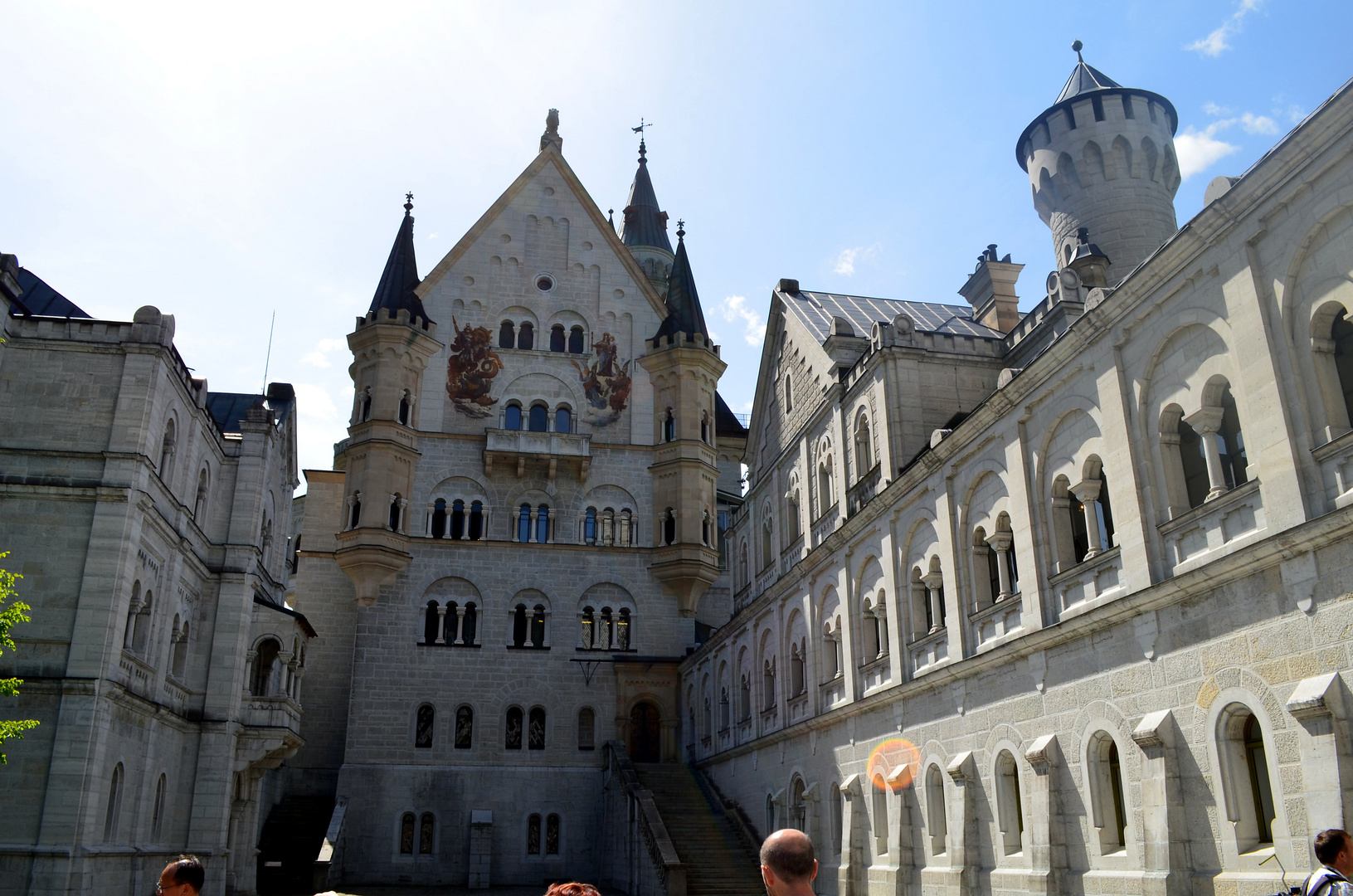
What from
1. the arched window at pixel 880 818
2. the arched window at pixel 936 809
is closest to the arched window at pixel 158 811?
the arched window at pixel 880 818

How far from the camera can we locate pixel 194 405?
30.4 meters

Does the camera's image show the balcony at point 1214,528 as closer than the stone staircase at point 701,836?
Yes

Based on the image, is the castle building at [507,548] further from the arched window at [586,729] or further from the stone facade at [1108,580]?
the stone facade at [1108,580]

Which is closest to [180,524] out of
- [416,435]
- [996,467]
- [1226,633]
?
[416,435]

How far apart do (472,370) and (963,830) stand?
31.1 m

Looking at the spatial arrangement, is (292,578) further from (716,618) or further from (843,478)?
(843,478)

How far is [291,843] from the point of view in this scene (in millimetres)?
39188

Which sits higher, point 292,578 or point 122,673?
point 292,578

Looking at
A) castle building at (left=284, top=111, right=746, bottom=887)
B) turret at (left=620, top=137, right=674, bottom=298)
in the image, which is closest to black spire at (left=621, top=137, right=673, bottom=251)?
turret at (left=620, top=137, right=674, bottom=298)

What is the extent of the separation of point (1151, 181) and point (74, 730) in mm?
34411

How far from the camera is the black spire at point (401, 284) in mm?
44812

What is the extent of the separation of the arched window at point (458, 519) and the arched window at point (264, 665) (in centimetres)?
1000

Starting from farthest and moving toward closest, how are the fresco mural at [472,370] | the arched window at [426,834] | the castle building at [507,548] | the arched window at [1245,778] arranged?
1. the fresco mural at [472,370]
2. the castle building at [507,548]
3. the arched window at [426,834]
4. the arched window at [1245,778]

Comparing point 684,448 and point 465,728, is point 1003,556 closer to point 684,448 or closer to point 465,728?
point 684,448
